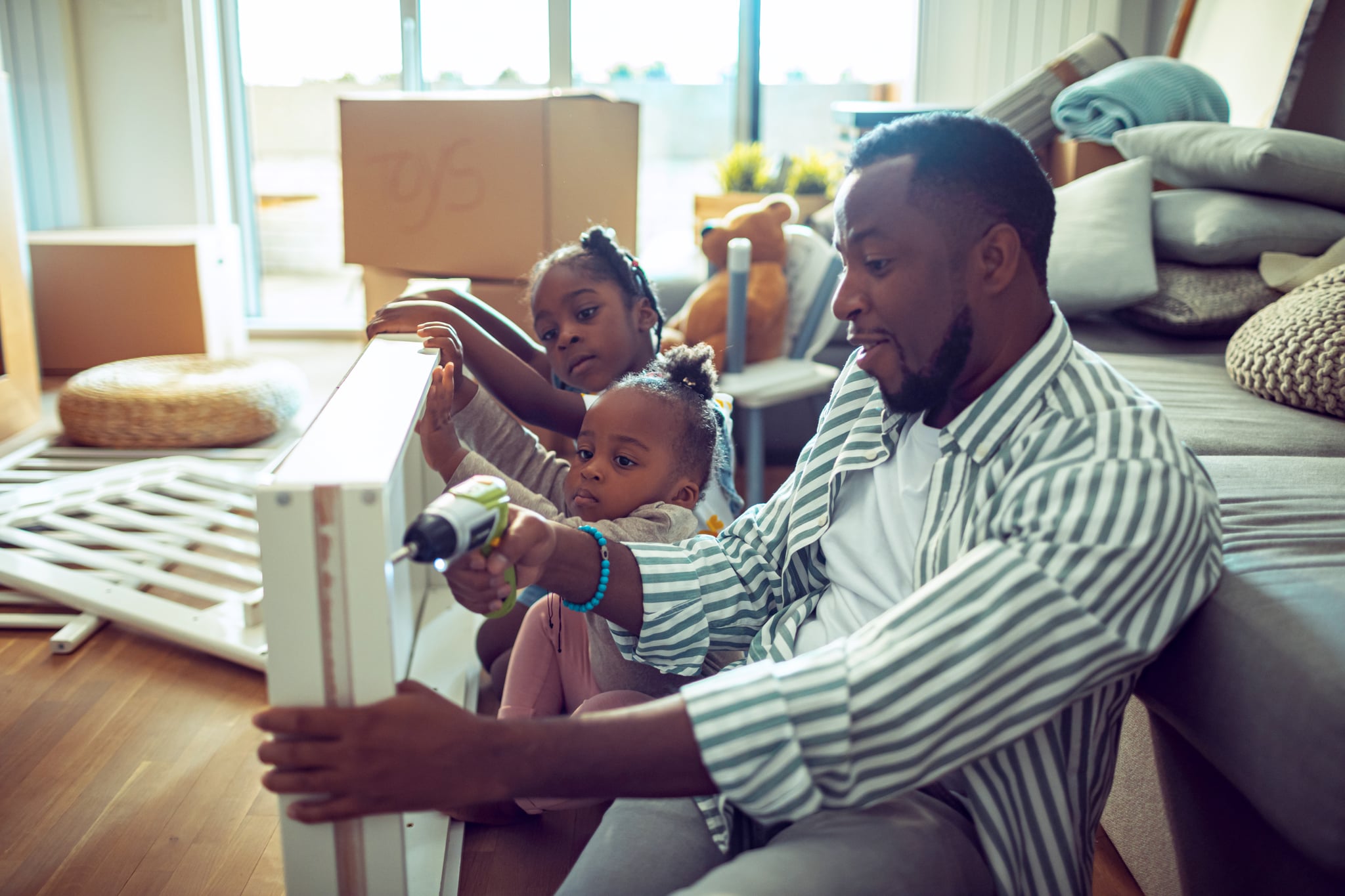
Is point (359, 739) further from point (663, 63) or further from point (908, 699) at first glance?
point (663, 63)

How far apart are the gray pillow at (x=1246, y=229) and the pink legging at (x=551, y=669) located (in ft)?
4.91

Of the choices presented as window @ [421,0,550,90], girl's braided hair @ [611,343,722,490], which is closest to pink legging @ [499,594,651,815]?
girl's braided hair @ [611,343,722,490]

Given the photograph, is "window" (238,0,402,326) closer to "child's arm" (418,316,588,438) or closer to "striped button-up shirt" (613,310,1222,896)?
"child's arm" (418,316,588,438)

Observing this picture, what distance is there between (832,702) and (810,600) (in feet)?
1.00

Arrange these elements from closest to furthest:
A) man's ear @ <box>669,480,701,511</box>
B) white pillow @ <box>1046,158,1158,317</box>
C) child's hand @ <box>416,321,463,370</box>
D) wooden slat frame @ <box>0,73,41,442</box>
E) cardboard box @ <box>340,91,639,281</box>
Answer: child's hand @ <box>416,321,463,370</box> < man's ear @ <box>669,480,701,511</box> < cardboard box @ <box>340,91,639,281</box> < white pillow @ <box>1046,158,1158,317</box> < wooden slat frame @ <box>0,73,41,442</box>

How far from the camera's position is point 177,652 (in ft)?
5.65

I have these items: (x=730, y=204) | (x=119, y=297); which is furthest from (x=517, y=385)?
(x=119, y=297)

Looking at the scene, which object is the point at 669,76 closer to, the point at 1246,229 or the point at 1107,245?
the point at 1107,245

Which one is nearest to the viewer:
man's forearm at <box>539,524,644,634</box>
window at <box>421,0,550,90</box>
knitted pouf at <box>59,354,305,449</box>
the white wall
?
man's forearm at <box>539,524,644,634</box>

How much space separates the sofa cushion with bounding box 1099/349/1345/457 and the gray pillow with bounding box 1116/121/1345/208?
1.39 feet

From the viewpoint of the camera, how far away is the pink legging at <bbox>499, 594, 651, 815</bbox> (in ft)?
4.12

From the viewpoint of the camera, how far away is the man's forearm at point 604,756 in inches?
24.2

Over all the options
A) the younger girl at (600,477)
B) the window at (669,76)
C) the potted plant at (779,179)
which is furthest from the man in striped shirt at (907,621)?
the window at (669,76)

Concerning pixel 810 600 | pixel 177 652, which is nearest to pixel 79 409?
pixel 177 652
